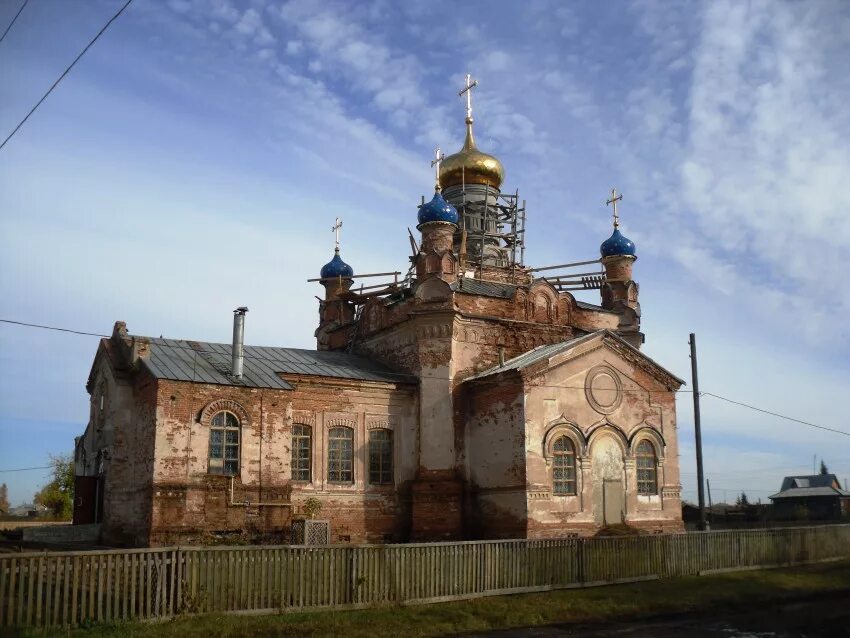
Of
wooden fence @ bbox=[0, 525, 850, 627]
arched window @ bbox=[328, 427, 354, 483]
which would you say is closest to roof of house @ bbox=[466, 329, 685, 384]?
arched window @ bbox=[328, 427, 354, 483]

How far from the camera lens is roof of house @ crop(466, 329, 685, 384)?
24484 mm

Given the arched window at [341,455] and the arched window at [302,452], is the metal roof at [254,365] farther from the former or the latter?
the arched window at [341,455]

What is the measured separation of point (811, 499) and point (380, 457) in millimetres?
51094

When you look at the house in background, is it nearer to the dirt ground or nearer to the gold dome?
the gold dome

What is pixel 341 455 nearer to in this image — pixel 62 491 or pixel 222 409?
pixel 222 409

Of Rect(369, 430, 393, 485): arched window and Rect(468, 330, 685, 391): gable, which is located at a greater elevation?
Rect(468, 330, 685, 391): gable

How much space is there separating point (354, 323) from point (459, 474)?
795 cm

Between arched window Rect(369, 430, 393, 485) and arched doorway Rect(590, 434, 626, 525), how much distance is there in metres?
6.06

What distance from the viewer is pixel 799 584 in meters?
19.5

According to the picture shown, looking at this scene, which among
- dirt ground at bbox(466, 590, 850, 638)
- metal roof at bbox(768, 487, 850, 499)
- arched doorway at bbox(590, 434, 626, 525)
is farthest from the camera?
metal roof at bbox(768, 487, 850, 499)

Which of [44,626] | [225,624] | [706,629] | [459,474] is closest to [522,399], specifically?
[459,474]

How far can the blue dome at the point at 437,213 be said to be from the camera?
27828 millimetres

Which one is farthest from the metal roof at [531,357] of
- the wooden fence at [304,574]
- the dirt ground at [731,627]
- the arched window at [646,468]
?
the dirt ground at [731,627]

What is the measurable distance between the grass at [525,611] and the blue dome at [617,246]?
14046 millimetres
